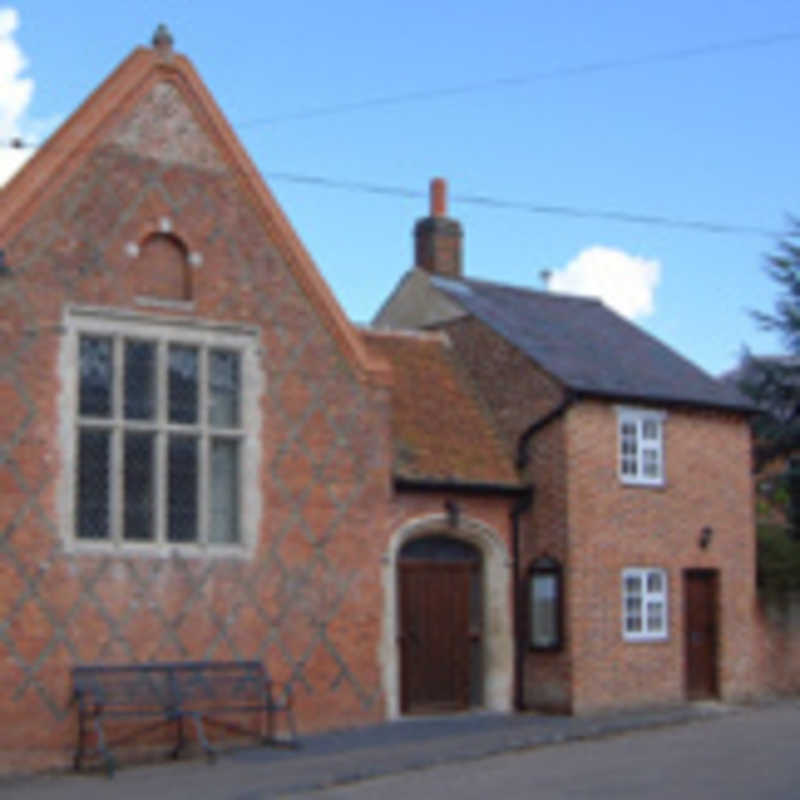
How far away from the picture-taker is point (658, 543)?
2412 cm

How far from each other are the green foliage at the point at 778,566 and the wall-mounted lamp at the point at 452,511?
7007mm

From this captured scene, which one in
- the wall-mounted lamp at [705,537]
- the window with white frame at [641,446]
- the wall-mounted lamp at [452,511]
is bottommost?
the wall-mounted lamp at [705,537]

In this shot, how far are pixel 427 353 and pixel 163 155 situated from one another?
745 centimetres

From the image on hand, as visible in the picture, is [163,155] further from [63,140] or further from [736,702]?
[736,702]

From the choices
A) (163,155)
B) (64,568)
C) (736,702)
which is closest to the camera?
(64,568)

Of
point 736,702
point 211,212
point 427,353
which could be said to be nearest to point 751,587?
point 736,702

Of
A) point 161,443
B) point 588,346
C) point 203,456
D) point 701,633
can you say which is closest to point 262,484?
point 203,456

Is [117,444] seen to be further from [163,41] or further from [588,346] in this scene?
[588,346]

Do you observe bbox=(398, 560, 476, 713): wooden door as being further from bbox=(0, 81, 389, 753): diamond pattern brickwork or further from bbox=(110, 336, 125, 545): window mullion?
bbox=(110, 336, 125, 545): window mullion

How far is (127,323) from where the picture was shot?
18.7 m

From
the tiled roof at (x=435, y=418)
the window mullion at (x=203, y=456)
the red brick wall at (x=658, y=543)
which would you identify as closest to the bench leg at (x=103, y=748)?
the window mullion at (x=203, y=456)

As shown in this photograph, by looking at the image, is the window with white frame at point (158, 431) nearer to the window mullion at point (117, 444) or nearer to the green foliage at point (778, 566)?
the window mullion at point (117, 444)

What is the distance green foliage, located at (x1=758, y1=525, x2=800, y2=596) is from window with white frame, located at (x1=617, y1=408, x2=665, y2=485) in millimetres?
3528

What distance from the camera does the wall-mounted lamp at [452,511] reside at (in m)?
22.3
